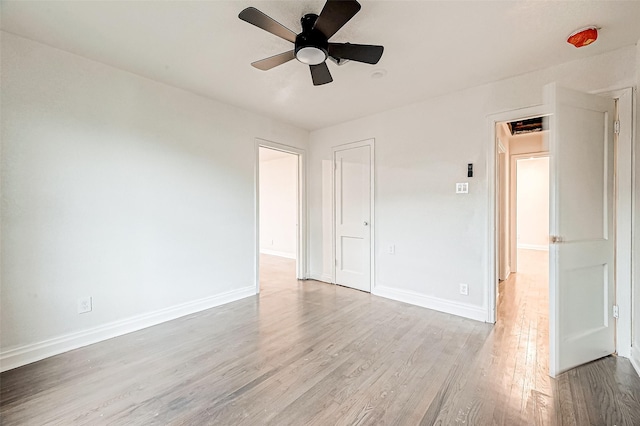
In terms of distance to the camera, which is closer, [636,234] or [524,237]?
[636,234]

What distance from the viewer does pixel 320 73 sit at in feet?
7.13

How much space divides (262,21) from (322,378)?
238 cm

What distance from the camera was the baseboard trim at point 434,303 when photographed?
9.62ft

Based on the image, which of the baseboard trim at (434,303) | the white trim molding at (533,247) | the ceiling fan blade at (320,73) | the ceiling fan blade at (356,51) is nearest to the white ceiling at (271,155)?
the baseboard trim at (434,303)

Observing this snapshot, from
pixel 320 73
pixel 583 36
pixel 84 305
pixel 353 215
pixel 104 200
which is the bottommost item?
pixel 84 305

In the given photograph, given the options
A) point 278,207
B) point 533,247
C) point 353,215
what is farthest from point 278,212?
point 533,247

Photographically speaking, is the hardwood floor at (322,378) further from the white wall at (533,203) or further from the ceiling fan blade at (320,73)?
the white wall at (533,203)

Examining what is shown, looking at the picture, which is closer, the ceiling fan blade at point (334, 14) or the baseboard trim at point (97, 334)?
the ceiling fan blade at point (334, 14)

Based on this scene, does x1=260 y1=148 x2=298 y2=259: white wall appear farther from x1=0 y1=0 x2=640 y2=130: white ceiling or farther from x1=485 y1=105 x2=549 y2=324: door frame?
x1=485 y1=105 x2=549 y2=324: door frame

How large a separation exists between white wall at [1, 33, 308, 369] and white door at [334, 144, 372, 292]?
156cm

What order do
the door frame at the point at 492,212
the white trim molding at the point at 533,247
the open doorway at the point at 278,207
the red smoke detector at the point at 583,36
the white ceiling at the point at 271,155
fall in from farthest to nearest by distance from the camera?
1. the white trim molding at the point at 533,247
2. the open doorway at the point at 278,207
3. the white ceiling at the point at 271,155
4. the door frame at the point at 492,212
5. the red smoke detector at the point at 583,36

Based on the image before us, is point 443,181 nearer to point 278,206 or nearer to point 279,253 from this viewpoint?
point 278,206

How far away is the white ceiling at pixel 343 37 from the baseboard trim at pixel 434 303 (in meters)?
2.41

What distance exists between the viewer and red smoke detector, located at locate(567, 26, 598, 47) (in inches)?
76.4
